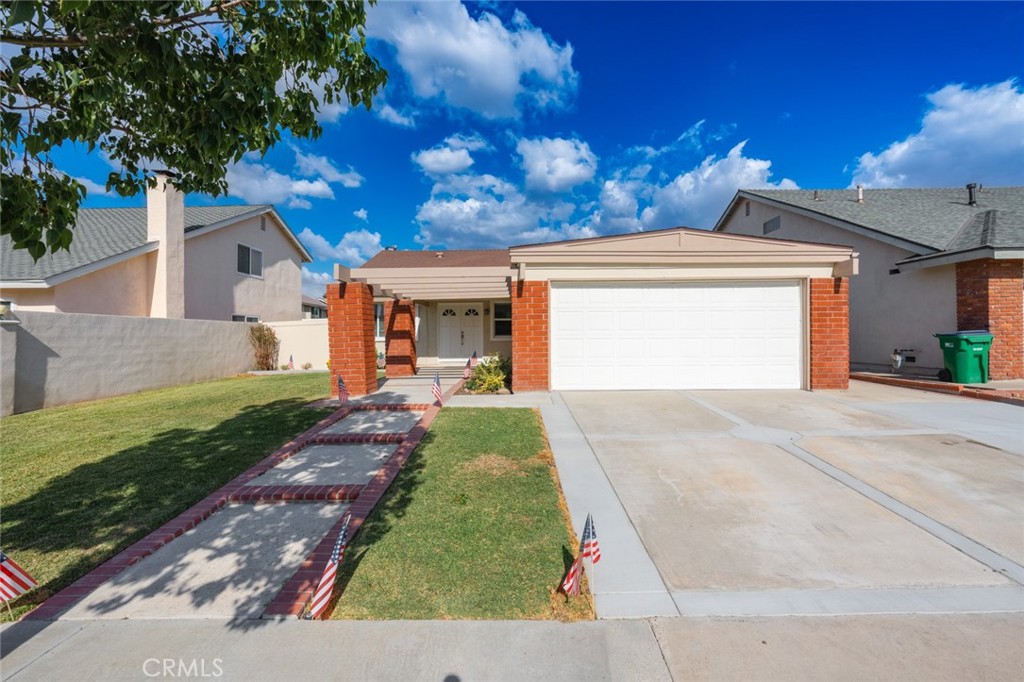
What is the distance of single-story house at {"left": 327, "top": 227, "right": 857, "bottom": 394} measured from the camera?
9.80 metres

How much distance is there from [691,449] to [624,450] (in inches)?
35.7

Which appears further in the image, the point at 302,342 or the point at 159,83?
the point at 302,342

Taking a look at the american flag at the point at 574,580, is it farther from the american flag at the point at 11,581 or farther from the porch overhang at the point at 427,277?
the porch overhang at the point at 427,277

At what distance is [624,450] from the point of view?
19.4ft

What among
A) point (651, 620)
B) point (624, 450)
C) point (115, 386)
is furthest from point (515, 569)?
point (115, 386)

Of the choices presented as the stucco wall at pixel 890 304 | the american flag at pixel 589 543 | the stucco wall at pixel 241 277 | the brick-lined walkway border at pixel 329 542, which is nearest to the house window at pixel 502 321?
the brick-lined walkway border at pixel 329 542

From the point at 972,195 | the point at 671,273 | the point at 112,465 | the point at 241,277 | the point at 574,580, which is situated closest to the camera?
the point at 574,580

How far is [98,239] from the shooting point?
14.6m

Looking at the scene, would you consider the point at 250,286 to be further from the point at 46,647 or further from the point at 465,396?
the point at 46,647

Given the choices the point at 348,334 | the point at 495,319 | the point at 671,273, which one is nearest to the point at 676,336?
the point at 671,273

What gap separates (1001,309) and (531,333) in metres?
10.9

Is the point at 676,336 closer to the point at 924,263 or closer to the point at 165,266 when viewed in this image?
the point at 924,263

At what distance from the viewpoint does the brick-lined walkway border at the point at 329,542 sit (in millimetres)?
2874

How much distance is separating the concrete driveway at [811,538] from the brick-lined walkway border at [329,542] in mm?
1985
